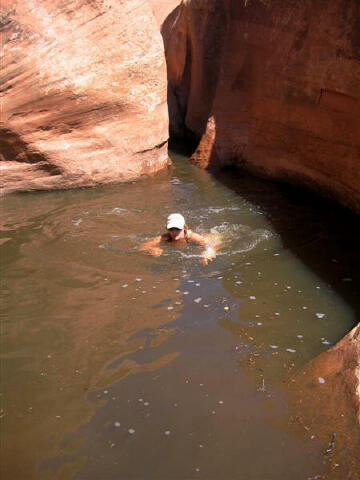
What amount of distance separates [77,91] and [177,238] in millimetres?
3602

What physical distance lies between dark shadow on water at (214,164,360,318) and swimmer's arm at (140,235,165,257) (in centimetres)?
153

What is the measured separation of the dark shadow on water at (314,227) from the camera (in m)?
5.89

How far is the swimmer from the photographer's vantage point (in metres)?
6.56

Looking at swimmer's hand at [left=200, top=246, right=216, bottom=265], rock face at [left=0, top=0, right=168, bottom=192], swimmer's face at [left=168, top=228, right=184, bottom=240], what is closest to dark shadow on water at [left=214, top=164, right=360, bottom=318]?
swimmer's hand at [left=200, top=246, right=216, bottom=265]

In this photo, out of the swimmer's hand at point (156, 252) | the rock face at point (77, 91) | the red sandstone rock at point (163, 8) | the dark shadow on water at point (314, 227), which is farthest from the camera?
the red sandstone rock at point (163, 8)

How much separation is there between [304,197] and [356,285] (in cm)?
301

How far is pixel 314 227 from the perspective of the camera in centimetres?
727

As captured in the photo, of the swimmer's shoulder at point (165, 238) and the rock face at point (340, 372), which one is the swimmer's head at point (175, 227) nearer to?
the swimmer's shoulder at point (165, 238)

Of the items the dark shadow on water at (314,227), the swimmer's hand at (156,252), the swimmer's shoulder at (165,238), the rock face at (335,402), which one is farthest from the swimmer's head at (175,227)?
the rock face at (335,402)

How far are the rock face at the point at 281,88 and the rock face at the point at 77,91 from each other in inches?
56.1

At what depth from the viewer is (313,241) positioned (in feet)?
22.4

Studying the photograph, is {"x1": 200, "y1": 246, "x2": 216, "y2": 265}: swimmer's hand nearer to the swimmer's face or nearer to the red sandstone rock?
the swimmer's face

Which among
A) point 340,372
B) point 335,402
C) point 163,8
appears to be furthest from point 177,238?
point 163,8

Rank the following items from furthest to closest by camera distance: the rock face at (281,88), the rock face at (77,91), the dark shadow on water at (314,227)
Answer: the rock face at (77,91) → the rock face at (281,88) → the dark shadow on water at (314,227)
